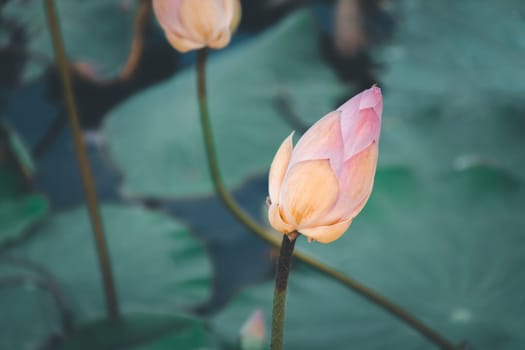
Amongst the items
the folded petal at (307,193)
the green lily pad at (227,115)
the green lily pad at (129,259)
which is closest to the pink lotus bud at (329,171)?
the folded petal at (307,193)

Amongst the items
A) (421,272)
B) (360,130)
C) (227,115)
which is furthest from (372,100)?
(227,115)

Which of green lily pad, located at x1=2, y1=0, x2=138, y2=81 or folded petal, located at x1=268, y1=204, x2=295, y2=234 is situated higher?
folded petal, located at x1=268, y1=204, x2=295, y2=234

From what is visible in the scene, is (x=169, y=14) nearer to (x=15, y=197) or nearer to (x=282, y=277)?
(x=282, y=277)

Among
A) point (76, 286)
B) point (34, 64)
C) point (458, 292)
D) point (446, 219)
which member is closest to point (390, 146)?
point (446, 219)

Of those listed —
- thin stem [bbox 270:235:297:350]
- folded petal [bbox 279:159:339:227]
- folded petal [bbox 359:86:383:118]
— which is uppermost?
folded petal [bbox 359:86:383:118]

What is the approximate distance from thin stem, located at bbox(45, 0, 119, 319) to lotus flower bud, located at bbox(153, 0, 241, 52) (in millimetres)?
176

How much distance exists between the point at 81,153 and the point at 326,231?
0.50 m

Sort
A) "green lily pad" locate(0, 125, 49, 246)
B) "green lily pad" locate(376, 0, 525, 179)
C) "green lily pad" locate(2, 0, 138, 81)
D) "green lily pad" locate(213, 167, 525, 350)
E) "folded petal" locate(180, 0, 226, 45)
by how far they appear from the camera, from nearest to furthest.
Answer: "folded petal" locate(180, 0, 226, 45)
"green lily pad" locate(213, 167, 525, 350)
"green lily pad" locate(0, 125, 49, 246)
"green lily pad" locate(376, 0, 525, 179)
"green lily pad" locate(2, 0, 138, 81)

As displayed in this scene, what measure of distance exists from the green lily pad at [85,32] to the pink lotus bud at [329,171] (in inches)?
53.4

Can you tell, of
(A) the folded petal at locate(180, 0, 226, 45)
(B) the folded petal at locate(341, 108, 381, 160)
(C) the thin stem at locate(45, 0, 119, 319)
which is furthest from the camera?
(C) the thin stem at locate(45, 0, 119, 319)

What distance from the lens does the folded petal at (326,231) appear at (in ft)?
1.38

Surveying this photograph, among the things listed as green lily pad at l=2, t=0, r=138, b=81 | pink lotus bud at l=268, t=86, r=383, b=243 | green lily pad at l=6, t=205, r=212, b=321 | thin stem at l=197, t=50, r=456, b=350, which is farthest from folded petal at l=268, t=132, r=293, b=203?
green lily pad at l=2, t=0, r=138, b=81

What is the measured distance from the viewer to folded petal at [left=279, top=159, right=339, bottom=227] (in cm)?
40

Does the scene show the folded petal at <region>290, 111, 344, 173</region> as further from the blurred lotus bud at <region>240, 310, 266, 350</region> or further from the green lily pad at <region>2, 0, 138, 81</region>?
the green lily pad at <region>2, 0, 138, 81</region>
